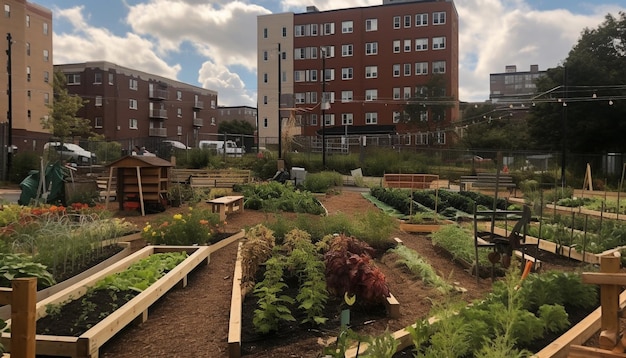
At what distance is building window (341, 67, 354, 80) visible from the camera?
201 feet

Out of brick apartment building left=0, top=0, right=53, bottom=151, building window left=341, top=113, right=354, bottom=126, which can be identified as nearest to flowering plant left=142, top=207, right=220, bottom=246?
brick apartment building left=0, top=0, right=53, bottom=151

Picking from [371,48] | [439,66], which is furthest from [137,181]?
[371,48]

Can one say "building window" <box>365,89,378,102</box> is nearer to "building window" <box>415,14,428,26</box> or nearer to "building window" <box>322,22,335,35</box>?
"building window" <box>322,22,335,35</box>

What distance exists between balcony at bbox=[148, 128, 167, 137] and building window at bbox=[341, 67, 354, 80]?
84.8 feet

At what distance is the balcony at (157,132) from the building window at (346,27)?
27629mm

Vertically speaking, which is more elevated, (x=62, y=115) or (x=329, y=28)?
(x=329, y=28)

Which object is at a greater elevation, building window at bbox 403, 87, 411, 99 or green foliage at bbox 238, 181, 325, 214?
building window at bbox 403, 87, 411, 99

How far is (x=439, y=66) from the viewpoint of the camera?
189 ft

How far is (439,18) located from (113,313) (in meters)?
58.5

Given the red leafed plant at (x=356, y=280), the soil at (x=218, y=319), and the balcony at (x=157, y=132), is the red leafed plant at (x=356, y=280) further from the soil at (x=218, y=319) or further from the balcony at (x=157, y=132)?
the balcony at (x=157, y=132)

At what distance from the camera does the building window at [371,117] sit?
59.4 metres

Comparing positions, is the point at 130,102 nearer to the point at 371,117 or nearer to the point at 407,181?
the point at 371,117

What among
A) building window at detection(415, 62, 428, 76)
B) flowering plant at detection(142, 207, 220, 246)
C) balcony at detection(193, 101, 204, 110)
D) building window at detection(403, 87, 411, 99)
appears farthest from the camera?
balcony at detection(193, 101, 204, 110)

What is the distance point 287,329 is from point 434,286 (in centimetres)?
222
